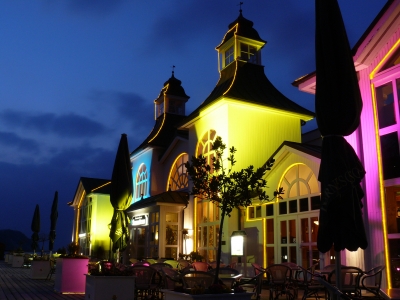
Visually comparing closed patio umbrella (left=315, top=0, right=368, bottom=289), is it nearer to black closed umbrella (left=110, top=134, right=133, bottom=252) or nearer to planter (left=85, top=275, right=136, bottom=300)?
planter (left=85, top=275, right=136, bottom=300)

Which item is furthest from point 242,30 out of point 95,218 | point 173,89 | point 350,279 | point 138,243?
point 95,218

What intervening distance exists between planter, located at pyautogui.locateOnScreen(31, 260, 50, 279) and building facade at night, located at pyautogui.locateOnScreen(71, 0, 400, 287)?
5662mm

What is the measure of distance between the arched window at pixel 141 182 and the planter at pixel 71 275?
14.3 metres

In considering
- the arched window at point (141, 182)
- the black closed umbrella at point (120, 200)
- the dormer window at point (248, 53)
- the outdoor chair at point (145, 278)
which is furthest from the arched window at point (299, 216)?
the arched window at point (141, 182)

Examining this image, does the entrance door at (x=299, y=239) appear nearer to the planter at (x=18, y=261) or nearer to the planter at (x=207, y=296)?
the planter at (x=207, y=296)

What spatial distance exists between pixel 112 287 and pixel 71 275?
3869 mm

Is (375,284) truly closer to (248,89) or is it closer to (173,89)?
(248,89)

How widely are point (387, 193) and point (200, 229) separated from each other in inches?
449

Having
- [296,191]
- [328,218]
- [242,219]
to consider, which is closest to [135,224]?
[242,219]

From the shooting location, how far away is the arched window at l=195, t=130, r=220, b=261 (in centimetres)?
1967

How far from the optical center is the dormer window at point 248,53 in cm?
2270

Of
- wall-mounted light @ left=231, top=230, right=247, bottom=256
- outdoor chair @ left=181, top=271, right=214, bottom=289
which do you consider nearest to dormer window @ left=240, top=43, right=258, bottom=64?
wall-mounted light @ left=231, top=230, right=247, bottom=256

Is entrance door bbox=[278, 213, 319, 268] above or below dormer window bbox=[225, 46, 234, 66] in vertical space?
below

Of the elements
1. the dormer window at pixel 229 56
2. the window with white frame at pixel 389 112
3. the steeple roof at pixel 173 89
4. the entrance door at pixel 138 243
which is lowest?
the entrance door at pixel 138 243
